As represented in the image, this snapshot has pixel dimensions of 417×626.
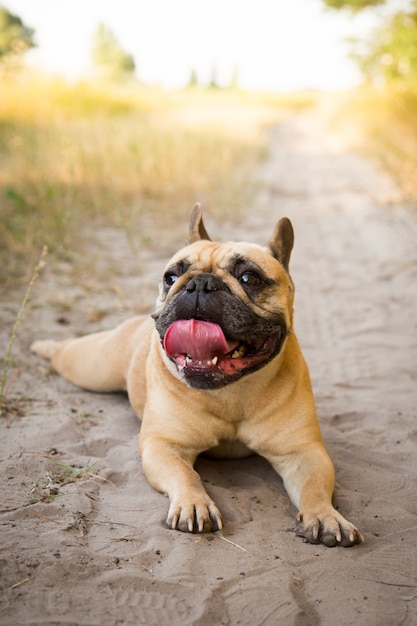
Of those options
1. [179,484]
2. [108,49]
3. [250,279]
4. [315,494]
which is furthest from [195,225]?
[108,49]

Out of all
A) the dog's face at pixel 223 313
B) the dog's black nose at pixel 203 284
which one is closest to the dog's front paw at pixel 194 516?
the dog's face at pixel 223 313

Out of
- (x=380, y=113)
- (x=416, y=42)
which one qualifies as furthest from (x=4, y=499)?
(x=380, y=113)

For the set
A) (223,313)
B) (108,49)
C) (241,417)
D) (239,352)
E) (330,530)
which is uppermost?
(108,49)

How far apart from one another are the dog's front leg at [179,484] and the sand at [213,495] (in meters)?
0.07

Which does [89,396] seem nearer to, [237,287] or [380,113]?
[237,287]

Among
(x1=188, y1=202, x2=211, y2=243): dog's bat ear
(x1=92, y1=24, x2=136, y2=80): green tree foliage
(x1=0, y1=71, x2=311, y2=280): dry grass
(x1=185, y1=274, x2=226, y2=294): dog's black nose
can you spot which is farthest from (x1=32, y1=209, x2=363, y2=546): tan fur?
(x1=92, y1=24, x2=136, y2=80): green tree foliage

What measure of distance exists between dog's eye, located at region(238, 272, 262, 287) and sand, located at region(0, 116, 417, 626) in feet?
3.37

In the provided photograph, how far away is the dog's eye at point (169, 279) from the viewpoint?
327 cm

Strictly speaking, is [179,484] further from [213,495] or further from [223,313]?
[223,313]

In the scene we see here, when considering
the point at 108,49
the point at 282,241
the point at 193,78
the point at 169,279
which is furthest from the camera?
the point at 193,78

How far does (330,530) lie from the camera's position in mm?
2652

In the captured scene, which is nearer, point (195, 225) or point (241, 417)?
point (241, 417)

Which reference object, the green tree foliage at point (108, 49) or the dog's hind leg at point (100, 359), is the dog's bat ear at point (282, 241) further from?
the green tree foliage at point (108, 49)

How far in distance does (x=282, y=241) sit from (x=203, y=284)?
0.74m
